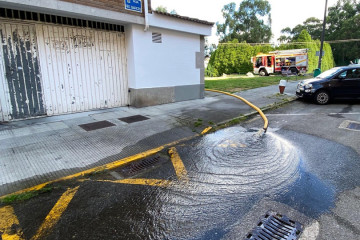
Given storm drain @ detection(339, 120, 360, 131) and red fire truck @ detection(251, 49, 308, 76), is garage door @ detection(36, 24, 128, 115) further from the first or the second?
red fire truck @ detection(251, 49, 308, 76)

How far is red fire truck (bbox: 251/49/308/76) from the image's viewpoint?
26.3 meters

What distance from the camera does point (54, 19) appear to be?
22.2 feet

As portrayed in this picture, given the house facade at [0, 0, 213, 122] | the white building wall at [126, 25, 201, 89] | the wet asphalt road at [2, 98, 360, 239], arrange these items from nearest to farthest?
the wet asphalt road at [2, 98, 360, 239] < the house facade at [0, 0, 213, 122] < the white building wall at [126, 25, 201, 89]

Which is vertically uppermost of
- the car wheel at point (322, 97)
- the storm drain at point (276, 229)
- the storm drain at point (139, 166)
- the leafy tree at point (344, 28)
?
the leafy tree at point (344, 28)

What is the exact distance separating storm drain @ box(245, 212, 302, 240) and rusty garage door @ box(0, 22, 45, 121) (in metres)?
6.77

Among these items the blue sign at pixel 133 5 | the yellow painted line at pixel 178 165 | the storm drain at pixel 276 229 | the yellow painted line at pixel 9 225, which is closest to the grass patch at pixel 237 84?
the blue sign at pixel 133 5

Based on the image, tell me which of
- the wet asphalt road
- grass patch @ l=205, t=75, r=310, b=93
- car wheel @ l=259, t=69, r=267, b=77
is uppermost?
car wheel @ l=259, t=69, r=267, b=77

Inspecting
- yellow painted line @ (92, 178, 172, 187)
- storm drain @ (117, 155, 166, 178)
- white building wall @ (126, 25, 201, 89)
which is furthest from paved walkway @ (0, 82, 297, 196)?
white building wall @ (126, 25, 201, 89)

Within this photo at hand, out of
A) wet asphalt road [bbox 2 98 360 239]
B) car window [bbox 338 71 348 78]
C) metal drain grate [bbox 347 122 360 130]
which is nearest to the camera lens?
wet asphalt road [bbox 2 98 360 239]

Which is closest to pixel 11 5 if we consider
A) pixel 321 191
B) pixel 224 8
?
pixel 321 191

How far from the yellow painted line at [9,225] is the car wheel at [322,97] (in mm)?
10782

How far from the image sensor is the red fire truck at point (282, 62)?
86.2 ft

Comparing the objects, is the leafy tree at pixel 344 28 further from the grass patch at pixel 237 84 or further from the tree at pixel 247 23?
the grass patch at pixel 237 84

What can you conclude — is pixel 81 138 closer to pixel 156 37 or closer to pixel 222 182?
pixel 222 182
